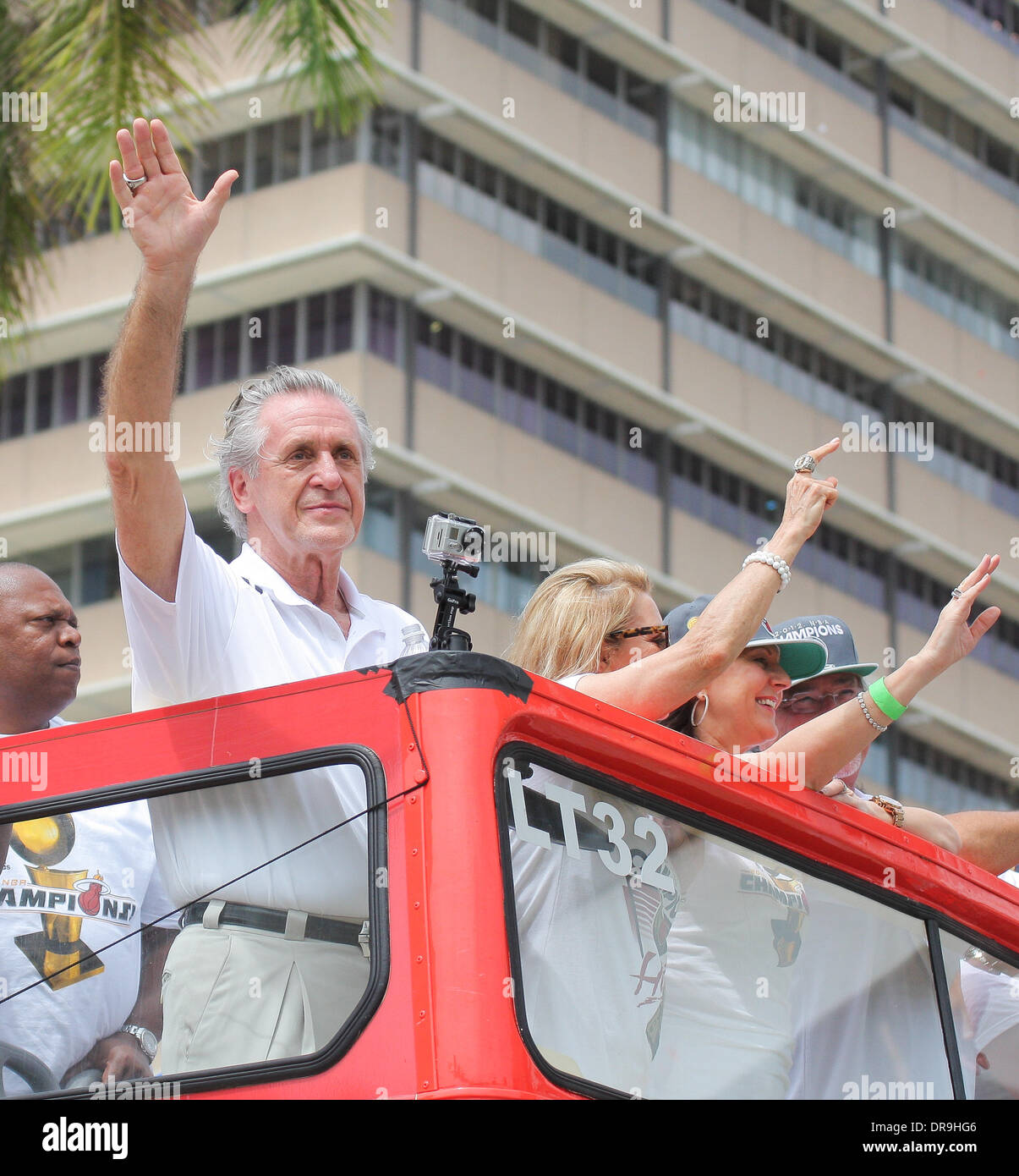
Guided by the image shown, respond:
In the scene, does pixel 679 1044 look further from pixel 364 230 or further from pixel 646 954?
pixel 364 230

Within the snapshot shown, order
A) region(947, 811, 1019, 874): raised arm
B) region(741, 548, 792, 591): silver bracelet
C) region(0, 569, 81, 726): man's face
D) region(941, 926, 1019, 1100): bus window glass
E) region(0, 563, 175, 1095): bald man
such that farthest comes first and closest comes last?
region(947, 811, 1019, 874): raised arm < region(0, 569, 81, 726): man's face < region(941, 926, 1019, 1100): bus window glass < region(741, 548, 792, 591): silver bracelet < region(0, 563, 175, 1095): bald man

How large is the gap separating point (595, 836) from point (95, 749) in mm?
942

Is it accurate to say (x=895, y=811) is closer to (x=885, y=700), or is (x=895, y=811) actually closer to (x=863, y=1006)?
(x=885, y=700)

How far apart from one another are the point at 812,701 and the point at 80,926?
7.70 feet

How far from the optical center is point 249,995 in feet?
11.2

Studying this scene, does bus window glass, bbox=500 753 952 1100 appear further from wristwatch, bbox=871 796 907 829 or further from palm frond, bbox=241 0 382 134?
palm frond, bbox=241 0 382 134

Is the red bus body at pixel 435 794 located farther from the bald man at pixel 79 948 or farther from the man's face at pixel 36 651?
the man's face at pixel 36 651

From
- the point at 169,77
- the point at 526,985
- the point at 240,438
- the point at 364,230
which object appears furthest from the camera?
the point at 364,230

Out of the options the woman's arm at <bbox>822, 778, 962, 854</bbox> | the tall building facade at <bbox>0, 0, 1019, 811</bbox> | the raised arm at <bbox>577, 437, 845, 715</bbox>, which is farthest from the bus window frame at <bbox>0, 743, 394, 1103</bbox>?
the tall building facade at <bbox>0, 0, 1019, 811</bbox>

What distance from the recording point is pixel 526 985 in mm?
3342

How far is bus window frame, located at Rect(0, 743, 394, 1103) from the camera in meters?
3.27

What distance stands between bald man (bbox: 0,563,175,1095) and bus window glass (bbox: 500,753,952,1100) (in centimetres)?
68

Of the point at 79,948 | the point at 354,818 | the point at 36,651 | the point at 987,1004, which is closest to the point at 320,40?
the point at 36,651
